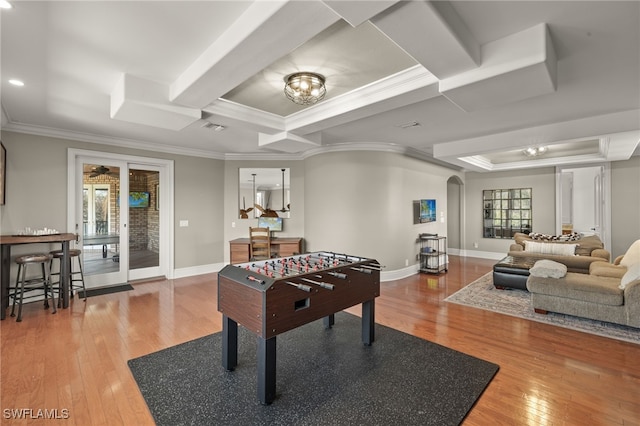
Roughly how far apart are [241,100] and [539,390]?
387 centimetres

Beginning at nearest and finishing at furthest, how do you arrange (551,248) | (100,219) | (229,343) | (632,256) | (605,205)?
1. (229,343)
2. (632,256)
3. (100,219)
4. (551,248)
5. (605,205)

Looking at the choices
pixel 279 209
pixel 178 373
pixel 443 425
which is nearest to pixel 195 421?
pixel 178 373

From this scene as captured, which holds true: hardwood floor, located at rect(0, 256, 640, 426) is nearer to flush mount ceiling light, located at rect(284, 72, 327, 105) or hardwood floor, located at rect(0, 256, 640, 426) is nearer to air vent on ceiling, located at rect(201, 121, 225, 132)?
air vent on ceiling, located at rect(201, 121, 225, 132)

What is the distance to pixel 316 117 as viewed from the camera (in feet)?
12.2

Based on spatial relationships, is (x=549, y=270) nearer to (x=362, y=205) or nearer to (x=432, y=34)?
(x=362, y=205)

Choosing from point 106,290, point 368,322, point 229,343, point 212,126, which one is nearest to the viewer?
point 229,343

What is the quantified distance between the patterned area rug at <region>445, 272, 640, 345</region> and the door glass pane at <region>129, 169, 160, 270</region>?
207 inches

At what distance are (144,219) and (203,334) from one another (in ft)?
10.6

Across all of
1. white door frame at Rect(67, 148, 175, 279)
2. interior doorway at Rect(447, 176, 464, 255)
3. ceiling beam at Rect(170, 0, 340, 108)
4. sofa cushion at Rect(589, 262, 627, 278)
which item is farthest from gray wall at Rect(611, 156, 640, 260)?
white door frame at Rect(67, 148, 175, 279)

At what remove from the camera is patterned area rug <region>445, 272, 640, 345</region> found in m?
3.21

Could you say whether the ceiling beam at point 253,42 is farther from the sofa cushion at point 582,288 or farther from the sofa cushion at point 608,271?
the sofa cushion at point 608,271

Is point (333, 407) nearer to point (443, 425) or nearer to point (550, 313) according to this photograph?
point (443, 425)

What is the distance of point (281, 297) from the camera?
6.86ft

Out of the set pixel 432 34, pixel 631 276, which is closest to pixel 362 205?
pixel 631 276
